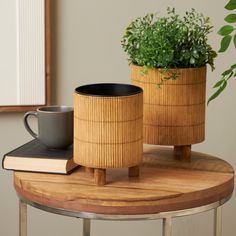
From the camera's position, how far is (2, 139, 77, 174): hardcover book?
1.36m

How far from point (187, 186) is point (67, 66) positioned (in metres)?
0.87

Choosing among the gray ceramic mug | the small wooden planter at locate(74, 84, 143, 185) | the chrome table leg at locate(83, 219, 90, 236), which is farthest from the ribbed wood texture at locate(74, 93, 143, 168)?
the chrome table leg at locate(83, 219, 90, 236)

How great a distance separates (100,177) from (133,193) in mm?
81

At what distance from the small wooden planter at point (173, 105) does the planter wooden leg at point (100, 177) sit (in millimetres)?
226

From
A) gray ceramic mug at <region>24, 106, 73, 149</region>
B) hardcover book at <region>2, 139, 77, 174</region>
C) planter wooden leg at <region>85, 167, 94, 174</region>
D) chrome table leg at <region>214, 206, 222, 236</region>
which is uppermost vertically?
gray ceramic mug at <region>24, 106, 73, 149</region>

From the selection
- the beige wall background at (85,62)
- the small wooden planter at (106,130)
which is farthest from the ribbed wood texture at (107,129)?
the beige wall background at (85,62)

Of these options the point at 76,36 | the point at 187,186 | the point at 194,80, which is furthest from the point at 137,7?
the point at 187,186

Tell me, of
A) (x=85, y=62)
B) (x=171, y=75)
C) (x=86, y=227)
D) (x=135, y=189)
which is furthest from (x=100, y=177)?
(x=85, y=62)

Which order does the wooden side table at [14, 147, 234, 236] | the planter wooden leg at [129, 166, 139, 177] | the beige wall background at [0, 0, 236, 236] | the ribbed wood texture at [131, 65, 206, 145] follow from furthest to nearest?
the beige wall background at [0, 0, 236, 236] < the ribbed wood texture at [131, 65, 206, 145] < the planter wooden leg at [129, 166, 139, 177] < the wooden side table at [14, 147, 234, 236]

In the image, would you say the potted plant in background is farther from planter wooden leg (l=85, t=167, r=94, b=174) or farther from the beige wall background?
the beige wall background

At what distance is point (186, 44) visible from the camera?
1450 mm

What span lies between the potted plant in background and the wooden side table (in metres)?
0.09

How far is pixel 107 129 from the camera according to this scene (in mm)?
1262

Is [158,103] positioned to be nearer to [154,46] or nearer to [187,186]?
[154,46]
